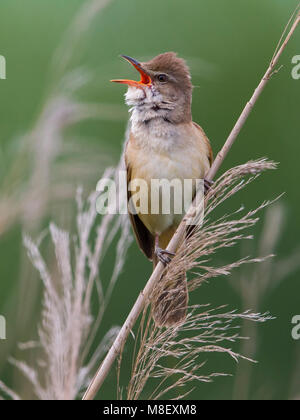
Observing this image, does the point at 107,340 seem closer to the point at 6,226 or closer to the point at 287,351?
the point at 6,226

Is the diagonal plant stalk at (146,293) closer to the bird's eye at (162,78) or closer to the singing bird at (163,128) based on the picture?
the singing bird at (163,128)

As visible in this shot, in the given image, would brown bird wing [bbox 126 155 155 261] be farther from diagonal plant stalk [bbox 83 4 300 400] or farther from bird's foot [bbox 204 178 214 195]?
diagonal plant stalk [bbox 83 4 300 400]

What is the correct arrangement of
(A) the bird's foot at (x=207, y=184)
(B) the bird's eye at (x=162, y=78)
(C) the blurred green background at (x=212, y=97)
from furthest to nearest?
(C) the blurred green background at (x=212, y=97)
(B) the bird's eye at (x=162, y=78)
(A) the bird's foot at (x=207, y=184)

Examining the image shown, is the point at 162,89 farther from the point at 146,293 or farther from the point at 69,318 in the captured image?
the point at 69,318

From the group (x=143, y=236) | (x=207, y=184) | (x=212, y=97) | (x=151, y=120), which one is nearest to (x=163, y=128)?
(x=151, y=120)

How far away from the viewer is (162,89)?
Answer: 3.17m

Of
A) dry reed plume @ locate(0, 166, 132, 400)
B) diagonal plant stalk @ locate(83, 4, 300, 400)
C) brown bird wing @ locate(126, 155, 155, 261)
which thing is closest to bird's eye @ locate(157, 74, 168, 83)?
brown bird wing @ locate(126, 155, 155, 261)

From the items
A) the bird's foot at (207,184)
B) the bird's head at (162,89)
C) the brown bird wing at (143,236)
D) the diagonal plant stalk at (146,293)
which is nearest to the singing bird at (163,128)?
the bird's head at (162,89)

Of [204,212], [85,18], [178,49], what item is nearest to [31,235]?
[204,212]

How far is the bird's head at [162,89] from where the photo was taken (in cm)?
312

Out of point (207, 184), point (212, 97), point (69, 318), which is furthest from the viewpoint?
point (212, 97)

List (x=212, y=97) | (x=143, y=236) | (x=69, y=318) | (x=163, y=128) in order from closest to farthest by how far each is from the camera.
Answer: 1. (x=69, y=318)
2. (x=163, y=128)
3. (x=143, y=236)
4. (x=212, y=97)

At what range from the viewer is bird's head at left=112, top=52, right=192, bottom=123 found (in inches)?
123

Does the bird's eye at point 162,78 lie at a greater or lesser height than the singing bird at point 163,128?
greater
